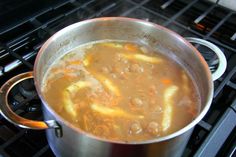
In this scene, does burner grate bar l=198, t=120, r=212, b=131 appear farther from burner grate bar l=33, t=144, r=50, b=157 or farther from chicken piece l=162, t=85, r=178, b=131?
burner grate bar l=33, t=144, r=50, b=157

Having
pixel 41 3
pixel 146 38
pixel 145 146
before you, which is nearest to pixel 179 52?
pixel 146 38

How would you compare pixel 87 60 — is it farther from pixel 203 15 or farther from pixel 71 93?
pixel 203 15

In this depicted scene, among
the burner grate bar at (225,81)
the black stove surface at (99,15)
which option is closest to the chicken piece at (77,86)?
the black stove surface at (99,15)

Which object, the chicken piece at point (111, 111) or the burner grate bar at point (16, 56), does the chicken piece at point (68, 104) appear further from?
the burner grate bar at point (16, 56)

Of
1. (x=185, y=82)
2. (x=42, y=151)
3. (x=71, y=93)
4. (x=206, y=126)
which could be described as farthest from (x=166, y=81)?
(x=42, y=151)

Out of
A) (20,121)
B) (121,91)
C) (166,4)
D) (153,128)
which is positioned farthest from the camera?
(166,4)

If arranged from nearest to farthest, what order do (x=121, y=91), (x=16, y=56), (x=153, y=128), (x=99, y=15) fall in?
(x=153, y=128)
(x=121, y=91)
(x=16, y=56)
(x=99, y=15)

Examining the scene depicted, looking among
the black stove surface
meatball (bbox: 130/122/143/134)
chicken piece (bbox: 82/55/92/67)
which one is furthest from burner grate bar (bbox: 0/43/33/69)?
meatball (bbox: 130/122/143/134)
